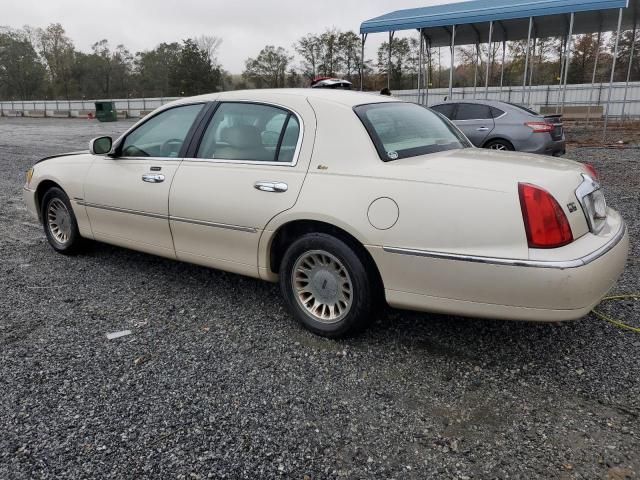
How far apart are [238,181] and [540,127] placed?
836 cm

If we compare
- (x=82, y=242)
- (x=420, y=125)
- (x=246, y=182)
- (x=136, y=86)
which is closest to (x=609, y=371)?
(x=420, y=125)

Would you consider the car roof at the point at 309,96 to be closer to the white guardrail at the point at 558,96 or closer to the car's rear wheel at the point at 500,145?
the car's rear wheel at the point at 500,145

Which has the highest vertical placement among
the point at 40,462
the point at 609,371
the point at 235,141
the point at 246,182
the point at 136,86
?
the point at 136,86

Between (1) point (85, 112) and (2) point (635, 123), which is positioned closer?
(2) point (635, 123)

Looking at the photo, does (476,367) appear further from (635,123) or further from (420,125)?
(635,123)

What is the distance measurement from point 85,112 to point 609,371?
42.6 m

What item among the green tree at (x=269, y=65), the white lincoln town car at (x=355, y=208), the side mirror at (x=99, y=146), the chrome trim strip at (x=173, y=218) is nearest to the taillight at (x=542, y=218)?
the white lincoln town car at (x=355, y=208)

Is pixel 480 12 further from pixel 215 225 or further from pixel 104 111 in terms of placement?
pixel 104 111

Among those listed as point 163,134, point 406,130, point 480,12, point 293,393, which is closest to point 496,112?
point 480,12

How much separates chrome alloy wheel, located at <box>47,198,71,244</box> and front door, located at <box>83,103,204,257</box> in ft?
1.85

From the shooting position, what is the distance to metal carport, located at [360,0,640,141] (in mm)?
14969

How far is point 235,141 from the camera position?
3.74 m

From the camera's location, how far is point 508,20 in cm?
1780

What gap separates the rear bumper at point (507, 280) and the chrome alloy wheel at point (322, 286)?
34 centimetres
